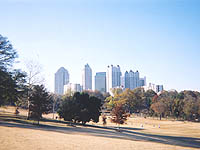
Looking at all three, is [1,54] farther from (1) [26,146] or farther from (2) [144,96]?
(2) [144,96]

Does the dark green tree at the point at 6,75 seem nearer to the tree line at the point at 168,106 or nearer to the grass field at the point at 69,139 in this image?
the grass field at the point at 69,139

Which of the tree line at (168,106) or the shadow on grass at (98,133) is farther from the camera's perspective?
the tree line at (168,106)

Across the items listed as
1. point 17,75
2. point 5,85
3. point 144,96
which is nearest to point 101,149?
point 5,85

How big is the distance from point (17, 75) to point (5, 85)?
18.1 ft

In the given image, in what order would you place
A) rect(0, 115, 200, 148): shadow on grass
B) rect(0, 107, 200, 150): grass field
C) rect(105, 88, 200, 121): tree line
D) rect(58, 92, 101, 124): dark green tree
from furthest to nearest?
rect(105, 88, 200, 121): tree line, rect(58, 92, 101, 124): dark green tree, rect(0, 115, 200, 148): shadow on grass, rect(0, 107, 200, 150): grass field

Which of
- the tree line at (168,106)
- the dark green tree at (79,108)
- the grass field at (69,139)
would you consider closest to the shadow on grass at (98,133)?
the grass field at (69,139)

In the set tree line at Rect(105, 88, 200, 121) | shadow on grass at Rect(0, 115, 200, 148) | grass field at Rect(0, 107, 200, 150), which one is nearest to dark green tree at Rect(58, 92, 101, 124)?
shadow on grass at Rect(0, 115, 200, 148)

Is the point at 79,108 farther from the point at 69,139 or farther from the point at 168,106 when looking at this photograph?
the point at 168,106

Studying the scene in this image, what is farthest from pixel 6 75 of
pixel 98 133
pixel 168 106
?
pixel 168 106

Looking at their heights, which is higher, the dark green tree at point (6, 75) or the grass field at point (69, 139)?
the dark green tree at point (6, 75)

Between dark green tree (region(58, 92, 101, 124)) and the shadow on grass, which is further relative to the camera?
dark green tree (region(58, 92, 101, 124))

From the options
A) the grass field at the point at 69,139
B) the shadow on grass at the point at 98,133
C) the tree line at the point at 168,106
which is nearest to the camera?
the grass field at the point at 69,139

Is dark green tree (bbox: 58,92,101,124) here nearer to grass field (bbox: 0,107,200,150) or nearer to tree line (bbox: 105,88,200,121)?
grass field (bbox: 0,107,200,150)

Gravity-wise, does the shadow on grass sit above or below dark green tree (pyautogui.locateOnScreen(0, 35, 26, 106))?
below
